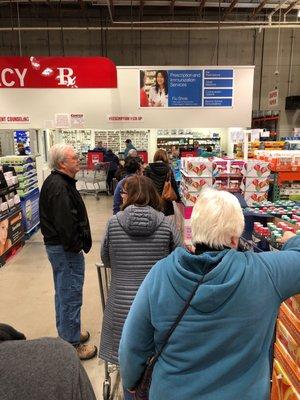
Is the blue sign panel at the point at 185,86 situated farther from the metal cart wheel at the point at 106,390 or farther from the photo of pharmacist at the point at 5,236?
the metal cart wheel at the point at 106,390

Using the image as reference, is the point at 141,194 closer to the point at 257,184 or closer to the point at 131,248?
the point at 131,248

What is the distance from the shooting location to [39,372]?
2.62 ft

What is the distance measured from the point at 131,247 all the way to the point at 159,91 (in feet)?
15.6

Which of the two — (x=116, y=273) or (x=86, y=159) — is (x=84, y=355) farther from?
(x=86, y=159)

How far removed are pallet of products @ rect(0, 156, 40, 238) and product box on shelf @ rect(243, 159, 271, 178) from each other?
4.39m

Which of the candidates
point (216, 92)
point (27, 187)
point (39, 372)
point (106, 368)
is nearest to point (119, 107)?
point (216, 92)

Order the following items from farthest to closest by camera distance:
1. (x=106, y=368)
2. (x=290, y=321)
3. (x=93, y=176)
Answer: (x=93, y=176)
(x=106, y=368)
(x=290, y=321)

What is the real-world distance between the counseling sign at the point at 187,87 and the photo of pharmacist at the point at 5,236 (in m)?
3.13

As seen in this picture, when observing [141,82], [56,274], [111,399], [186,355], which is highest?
[141,82]

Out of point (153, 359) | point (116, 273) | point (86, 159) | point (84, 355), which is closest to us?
point (153, 359)

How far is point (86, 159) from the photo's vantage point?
12.4 meters

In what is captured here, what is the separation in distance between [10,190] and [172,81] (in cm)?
341

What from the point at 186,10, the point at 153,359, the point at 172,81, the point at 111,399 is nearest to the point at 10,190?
the point at 172,81

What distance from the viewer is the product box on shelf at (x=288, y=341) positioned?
1814 millimetres
